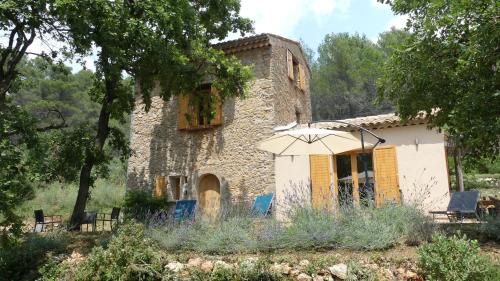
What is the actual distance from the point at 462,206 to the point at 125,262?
22.3 feet

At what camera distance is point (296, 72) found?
14.8 metres

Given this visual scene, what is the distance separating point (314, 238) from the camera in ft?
19.3

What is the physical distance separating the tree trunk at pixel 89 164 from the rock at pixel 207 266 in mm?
4902

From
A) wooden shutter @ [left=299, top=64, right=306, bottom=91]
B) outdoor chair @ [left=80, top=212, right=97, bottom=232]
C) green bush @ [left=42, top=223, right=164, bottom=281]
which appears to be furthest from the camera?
wooden shutter @ [left=299, top=64, right=306, bottom=91]

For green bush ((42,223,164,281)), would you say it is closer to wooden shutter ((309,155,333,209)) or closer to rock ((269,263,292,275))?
rock ((269,263,292,275))

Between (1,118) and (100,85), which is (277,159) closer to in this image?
(100,85)

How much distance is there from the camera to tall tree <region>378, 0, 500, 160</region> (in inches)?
210

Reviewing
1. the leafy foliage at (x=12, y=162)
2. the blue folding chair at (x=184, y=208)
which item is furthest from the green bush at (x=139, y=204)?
the leafy foliage at (x=12, y=162)

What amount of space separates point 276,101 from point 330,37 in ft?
57.0

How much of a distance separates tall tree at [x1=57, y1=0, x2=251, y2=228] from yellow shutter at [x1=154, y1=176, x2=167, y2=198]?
112 inches

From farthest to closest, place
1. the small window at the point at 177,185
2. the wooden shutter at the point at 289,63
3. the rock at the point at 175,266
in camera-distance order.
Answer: the wooden shutter at the point at 289,63 → the small window at the point at 177,185 → the rock at the point at 175,266

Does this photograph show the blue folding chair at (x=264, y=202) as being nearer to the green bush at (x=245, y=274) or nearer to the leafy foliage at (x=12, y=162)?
the green bush at (x=245, y=274)

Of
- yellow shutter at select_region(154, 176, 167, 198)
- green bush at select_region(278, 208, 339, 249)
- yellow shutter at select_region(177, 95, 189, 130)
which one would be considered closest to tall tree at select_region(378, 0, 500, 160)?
green bush at select_region(278, 208, 339, 249)

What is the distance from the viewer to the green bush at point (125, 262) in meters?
5.56
